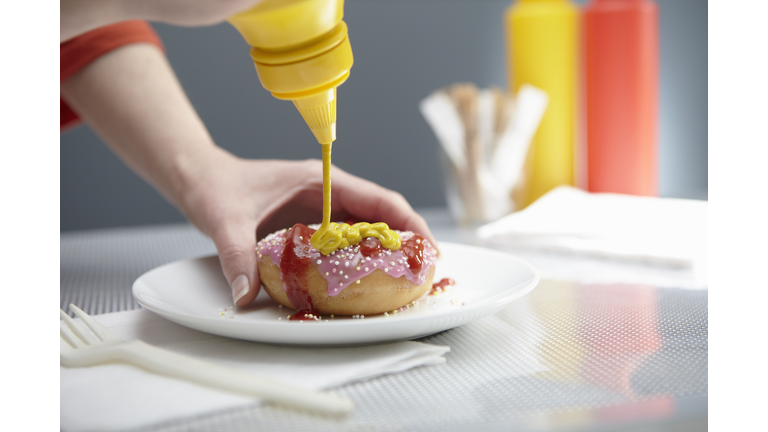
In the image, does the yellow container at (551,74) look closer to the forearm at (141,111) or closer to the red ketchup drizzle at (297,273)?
the forearm at (141,111)

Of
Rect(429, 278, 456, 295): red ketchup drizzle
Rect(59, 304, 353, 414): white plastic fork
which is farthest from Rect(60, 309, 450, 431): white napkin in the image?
Rect(429, 278, 456, 295): red ketchup drizzle

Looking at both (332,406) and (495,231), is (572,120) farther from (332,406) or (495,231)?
(332,406)

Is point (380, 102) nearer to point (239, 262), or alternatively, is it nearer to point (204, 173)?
point (204, 173)

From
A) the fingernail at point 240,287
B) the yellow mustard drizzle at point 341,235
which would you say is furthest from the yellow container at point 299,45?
the fingernail at point 240,287

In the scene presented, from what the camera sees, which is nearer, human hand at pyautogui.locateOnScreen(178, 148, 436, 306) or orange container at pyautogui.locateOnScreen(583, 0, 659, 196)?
human hand at pyautogui.locateOnScreen(178, 148, 436, 306)

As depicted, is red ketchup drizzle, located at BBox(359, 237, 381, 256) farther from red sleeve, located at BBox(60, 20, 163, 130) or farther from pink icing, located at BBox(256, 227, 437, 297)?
red sleeve, located at BBox(60, 20, 163, 130)

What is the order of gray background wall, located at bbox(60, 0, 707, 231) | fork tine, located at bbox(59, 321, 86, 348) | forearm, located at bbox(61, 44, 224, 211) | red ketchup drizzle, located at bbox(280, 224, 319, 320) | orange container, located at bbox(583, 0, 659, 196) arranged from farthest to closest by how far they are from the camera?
gray background wall, located at bbox(60, 0, 707, 231) < orange container, located at bbox(583, 0, 659, 196) < forearm, located at bbox(61, 44, 224, 211) < red ketchup drizzle, located at bbox(280, 224, 319, 320) < fork tine, located at bbox(59, 321, 86, 348)

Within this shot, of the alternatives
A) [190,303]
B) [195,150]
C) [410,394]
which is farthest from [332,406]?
[195,150]
